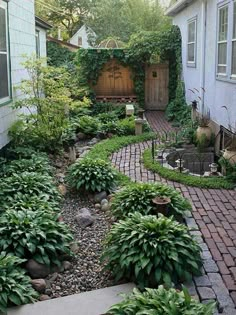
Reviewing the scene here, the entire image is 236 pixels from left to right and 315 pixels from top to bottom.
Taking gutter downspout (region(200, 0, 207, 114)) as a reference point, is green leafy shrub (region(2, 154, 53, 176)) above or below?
below

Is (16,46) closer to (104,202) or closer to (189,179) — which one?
(104,202)

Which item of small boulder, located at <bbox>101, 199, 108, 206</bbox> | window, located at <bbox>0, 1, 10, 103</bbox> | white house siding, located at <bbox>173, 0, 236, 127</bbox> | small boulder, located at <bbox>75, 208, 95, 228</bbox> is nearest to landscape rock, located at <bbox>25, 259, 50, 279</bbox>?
small boulder, located at <bbox>75, 208, 95, 228</bbox>

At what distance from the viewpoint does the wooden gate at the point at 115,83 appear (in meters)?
16.6

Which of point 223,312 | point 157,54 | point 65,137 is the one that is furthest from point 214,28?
point 223,312

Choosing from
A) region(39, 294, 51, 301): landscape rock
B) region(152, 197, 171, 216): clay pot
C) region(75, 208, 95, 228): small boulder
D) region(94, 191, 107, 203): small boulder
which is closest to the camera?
region(39, 294, 51, 301): landscape rock

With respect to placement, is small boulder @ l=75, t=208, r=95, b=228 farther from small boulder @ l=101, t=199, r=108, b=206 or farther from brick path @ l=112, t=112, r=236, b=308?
brick path @ l=112, t=112, r=236, b=308

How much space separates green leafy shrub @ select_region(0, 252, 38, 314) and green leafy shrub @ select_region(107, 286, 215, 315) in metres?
0.81

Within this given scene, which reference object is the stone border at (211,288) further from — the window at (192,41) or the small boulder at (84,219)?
the window at (192,41)

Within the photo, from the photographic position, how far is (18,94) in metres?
9.29

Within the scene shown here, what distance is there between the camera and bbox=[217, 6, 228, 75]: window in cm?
910

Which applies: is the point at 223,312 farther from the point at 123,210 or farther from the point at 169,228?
the point at 123,210

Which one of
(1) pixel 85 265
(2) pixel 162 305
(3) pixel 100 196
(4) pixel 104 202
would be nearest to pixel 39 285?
(1) pixel 85 265

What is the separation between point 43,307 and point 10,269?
514 mm

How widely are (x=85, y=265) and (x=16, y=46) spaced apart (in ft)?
20.3
